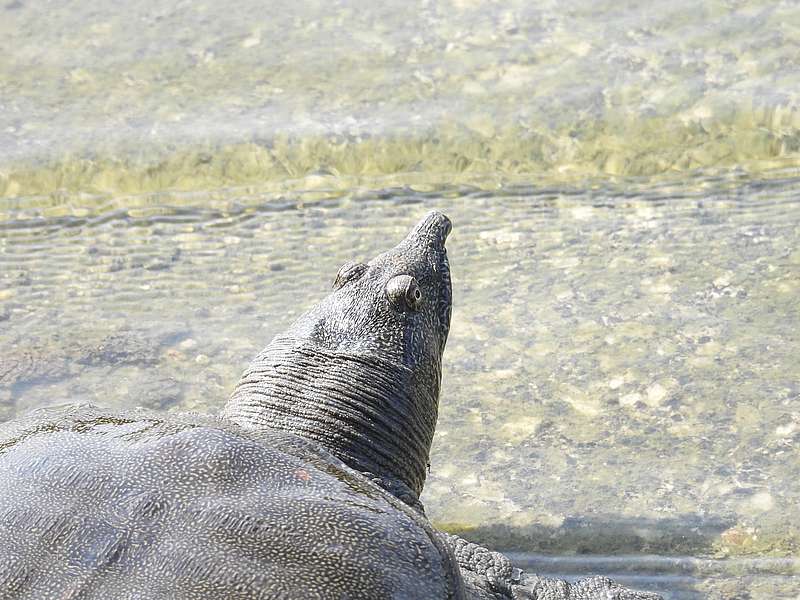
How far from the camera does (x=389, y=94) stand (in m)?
6.59

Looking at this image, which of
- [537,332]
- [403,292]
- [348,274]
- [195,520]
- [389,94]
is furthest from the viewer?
[389,94]

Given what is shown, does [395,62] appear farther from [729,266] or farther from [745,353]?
[745,353]

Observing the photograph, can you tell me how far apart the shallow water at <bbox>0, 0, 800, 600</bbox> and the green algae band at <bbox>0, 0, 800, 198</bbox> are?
0.06ft

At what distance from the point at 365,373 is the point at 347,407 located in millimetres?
151

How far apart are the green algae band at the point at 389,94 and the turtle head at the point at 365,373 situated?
2.21m

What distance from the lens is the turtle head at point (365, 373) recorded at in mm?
3387

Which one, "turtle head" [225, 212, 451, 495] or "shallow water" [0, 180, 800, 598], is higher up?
"turtle head" [225, 212, 451, 495]

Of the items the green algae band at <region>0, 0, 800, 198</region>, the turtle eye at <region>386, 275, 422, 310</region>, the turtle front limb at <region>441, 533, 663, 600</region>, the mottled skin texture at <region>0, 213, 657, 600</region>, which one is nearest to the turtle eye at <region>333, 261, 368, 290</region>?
the turtle eye at <region>386, 275, 422, 310</region>

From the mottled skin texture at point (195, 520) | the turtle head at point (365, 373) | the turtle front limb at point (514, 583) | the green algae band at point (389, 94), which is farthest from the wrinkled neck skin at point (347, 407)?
the green algae band at point (389, 94)

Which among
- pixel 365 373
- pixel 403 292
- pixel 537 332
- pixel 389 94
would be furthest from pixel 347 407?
pixel 389 94

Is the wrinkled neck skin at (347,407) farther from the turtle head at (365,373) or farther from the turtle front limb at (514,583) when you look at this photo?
the turtle front limb at (514,583)

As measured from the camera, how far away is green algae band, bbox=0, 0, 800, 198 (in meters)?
6.06

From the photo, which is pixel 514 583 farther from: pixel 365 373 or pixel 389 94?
pixel 389 94

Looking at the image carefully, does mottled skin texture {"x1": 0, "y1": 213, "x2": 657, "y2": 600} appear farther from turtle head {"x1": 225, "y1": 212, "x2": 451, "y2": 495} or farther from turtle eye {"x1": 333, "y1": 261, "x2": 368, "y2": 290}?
turtle eye {"x1": 333, "y1": 261, "x2": 368, "y2": 290}
